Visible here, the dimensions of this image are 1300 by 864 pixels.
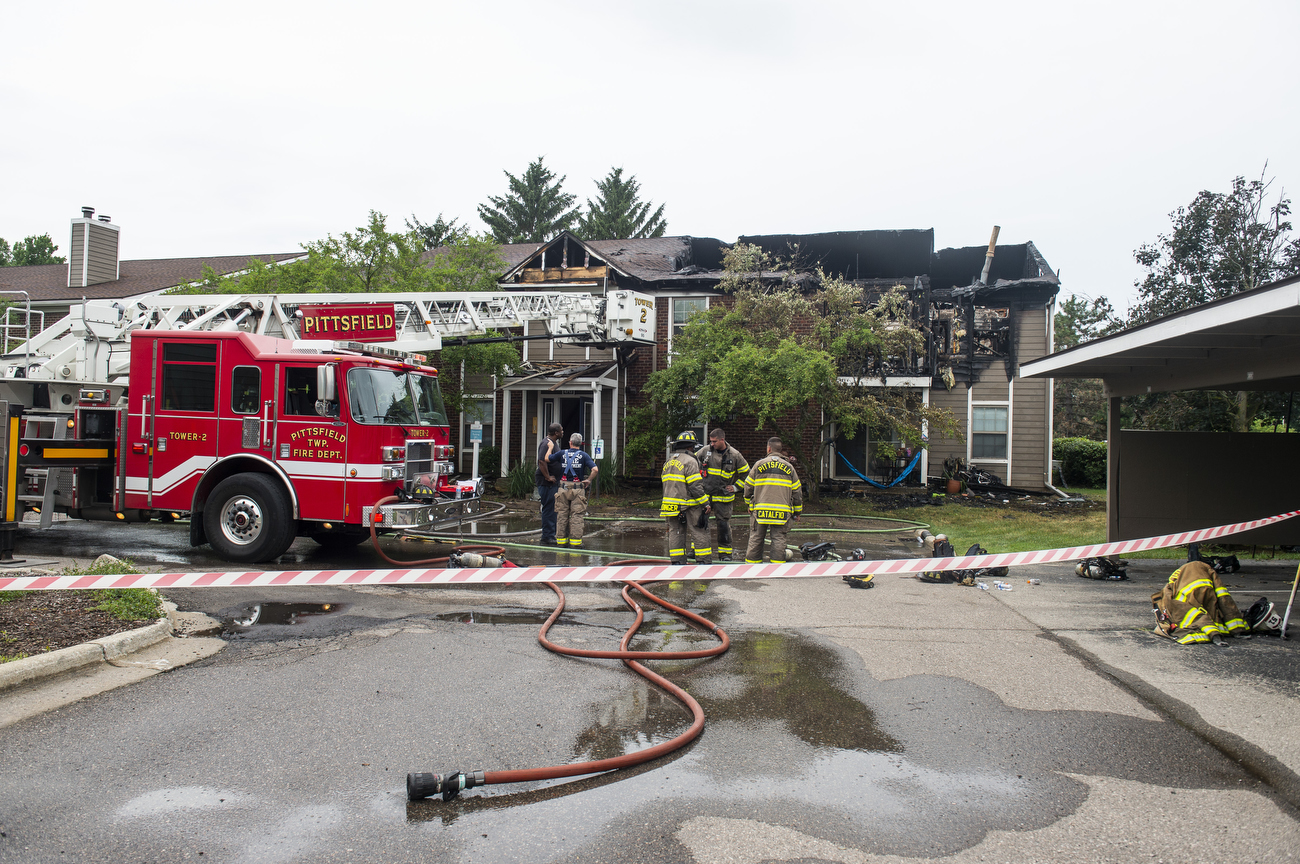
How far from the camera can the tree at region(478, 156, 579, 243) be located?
156 ft

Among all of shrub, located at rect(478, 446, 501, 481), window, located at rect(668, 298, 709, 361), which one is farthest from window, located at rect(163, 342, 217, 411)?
window, located at rect(668, 298, 709, 361)

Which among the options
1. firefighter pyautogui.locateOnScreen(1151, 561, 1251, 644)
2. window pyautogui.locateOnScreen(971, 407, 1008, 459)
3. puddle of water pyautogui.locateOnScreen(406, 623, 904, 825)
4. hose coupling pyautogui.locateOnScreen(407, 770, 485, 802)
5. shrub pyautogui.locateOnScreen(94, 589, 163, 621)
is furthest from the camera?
window pyautogui.locateOnScreen(971, 407, 1008, 459)

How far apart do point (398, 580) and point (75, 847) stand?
3515 mm

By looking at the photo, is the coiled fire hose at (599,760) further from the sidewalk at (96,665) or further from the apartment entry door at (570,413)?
the apartment entry door at (570,413)

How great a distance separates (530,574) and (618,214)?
4236 cm

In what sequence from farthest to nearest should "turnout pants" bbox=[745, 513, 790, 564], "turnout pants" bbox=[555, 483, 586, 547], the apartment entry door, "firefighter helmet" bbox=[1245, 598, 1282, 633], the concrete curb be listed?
the apartment entry door < "turnout pants" bbox=[555, 483, 586, 547] < "turnout pants" bbox=[745, 513, 790, 564] < "firefighter helmet" bbox=[1245, 598, 1282, 633] < the concrete curb

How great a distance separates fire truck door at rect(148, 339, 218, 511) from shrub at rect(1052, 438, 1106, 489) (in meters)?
23.1

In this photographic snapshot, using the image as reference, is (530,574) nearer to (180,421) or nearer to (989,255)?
(180,421)

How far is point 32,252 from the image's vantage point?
156ft

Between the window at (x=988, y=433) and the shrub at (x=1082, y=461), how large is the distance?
19.4 feet

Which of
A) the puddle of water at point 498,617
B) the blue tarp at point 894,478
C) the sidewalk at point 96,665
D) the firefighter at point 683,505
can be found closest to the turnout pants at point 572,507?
the firefighter at point 683,505

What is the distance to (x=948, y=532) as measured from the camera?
14.1 meters

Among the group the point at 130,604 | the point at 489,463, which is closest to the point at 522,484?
the point at 489,463

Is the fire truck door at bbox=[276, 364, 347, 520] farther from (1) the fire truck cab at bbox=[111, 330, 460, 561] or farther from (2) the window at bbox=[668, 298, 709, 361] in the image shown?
(2) the window at bbox=[668, 298, 709, 361]
